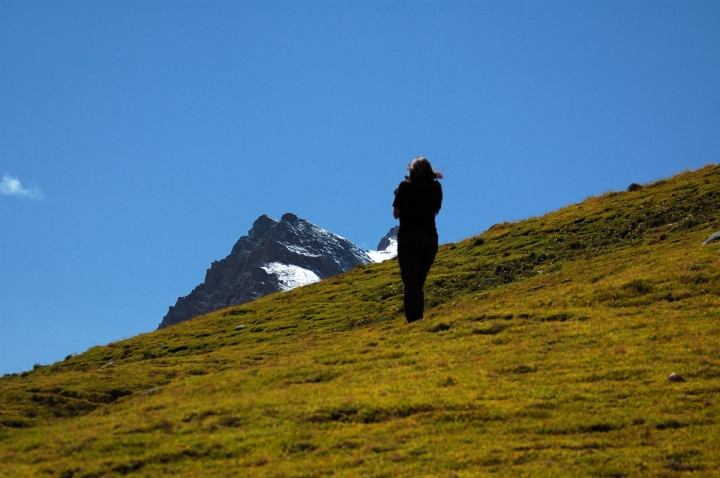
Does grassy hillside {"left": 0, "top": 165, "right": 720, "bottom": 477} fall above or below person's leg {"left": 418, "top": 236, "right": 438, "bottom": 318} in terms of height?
below

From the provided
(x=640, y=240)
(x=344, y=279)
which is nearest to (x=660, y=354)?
(x=640, y=240)

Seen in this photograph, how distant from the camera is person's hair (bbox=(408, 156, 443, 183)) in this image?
20.2 meters

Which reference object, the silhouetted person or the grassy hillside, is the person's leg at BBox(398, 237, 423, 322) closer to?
the silhouetted person

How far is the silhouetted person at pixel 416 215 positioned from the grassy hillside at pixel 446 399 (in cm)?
163

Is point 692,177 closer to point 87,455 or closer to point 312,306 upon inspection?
point 312,306

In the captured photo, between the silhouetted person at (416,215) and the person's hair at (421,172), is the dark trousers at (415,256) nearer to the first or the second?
the silhouetted person at (416,215)

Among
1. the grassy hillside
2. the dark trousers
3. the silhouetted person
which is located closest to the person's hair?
the silhouetted person

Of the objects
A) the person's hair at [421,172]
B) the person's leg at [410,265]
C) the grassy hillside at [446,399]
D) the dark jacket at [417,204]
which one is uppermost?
the person's hair at [421,172]

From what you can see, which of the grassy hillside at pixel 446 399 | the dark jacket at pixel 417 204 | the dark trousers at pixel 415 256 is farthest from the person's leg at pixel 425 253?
the grassy hillside at pixel 446 399

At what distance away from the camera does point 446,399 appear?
44.1 ft

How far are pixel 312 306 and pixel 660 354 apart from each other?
71.0 ft

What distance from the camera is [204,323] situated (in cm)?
3681

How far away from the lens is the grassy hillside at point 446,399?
11273mm

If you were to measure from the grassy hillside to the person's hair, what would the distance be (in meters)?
3.72
